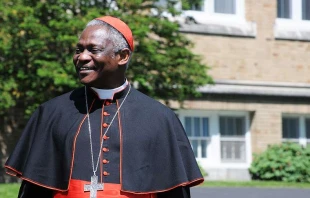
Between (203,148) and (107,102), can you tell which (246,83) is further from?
(107,102)

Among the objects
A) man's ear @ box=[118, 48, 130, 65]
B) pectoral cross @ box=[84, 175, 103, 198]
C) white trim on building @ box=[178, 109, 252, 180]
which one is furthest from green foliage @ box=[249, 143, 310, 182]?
pectoral cross @ box=[84, 175, 103, 198]

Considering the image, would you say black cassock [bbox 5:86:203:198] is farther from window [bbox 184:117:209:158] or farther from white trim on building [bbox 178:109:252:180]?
window [bbox 184:117:209:158]

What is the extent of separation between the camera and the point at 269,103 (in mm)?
19203

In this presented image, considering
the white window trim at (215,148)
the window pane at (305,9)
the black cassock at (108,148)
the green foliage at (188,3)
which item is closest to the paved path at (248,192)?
the green foliage at (188,3)

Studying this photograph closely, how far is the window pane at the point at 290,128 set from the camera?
64.8ft

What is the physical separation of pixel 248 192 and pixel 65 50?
10.9 feet

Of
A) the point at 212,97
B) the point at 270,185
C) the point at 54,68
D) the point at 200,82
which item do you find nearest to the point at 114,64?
the point at 54,68

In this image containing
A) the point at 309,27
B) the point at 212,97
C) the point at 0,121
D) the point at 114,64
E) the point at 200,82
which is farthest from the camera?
the point at 309,27

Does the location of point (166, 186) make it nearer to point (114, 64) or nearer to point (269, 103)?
point (114, 64)

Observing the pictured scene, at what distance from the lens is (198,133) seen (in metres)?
18.7

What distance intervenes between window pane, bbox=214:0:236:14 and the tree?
4.23 metres

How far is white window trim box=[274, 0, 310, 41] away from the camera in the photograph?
770 inches

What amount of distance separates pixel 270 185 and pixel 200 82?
2082 mm

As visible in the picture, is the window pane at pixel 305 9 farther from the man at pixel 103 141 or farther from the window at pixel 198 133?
the man at pixel 103 141
